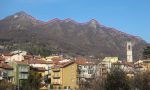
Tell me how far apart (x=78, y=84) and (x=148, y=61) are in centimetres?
3318

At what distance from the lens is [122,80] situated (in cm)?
6016

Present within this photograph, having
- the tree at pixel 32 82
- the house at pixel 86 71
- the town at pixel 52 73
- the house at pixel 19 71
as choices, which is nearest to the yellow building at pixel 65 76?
the town at pixel 52 73

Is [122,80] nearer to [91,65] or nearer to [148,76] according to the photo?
[148,76]

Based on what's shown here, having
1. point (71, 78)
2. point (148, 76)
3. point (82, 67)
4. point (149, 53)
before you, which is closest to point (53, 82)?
point (71, 78)

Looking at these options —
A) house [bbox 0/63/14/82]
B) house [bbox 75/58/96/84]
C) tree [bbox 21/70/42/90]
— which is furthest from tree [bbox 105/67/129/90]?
house [bbox 75/58/96/84]

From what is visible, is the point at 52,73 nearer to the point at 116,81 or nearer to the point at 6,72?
the point at 6,72

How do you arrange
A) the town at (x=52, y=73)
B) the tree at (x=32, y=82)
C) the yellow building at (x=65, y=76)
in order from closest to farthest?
the tree at (x=32, y=82) < the town at (x=52, y=73) < the yellow building at (x=65, y=76)

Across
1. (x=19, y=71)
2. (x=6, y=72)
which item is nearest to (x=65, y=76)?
(x=19, y=71)

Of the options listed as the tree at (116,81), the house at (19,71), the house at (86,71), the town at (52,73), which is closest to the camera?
the tree at (116,81)

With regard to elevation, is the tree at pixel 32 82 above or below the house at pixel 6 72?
below

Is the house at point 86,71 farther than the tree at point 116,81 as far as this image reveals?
Yes

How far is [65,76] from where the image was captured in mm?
110688

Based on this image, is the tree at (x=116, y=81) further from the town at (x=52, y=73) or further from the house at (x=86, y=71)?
the house at (x=86, y=71)

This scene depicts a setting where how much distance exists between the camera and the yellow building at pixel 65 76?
360 ft
